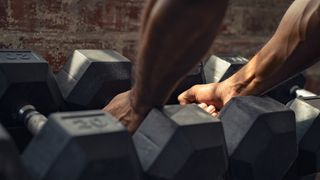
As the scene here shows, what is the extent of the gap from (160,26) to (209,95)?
488 millimetres

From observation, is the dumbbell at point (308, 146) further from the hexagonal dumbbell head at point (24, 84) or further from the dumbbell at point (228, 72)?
the hexagonal dumbbell head at point (24, 84)

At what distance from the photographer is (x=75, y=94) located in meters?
1.09

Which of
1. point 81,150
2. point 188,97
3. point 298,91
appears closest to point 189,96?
point 188,97

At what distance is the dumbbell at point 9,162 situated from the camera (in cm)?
60

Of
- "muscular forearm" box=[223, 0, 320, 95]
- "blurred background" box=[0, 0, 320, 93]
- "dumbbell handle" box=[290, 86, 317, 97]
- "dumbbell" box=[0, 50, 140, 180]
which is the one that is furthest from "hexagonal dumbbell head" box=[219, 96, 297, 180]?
"blurred background" box=[0, 0, 320, 93]

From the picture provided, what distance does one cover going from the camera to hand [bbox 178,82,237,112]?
1.16 m

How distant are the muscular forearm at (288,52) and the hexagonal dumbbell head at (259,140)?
0.40 ft

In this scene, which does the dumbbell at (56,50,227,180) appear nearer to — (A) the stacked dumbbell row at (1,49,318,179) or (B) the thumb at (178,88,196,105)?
(A) the stacked dumbbell row at (1,49,318,179)

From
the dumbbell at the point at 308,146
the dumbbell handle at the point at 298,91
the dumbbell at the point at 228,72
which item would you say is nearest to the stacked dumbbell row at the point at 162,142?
the dumbbell at the point at 308,146

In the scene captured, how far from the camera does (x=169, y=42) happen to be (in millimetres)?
751

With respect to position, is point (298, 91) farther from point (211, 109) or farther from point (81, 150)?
point (81, 150)

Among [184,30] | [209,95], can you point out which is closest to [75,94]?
[209,95]

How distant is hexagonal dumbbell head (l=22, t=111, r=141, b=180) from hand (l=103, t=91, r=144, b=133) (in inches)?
6.5

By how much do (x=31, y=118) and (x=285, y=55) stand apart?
1.77ft
